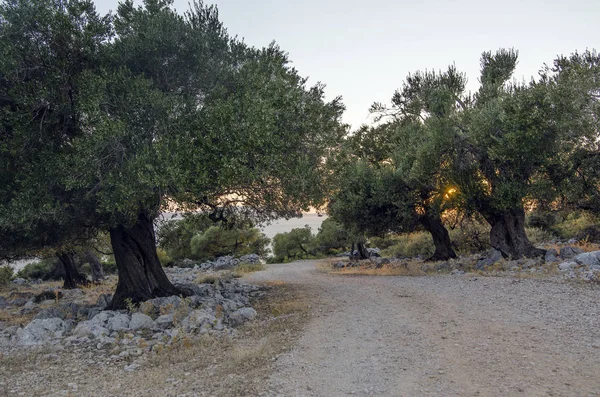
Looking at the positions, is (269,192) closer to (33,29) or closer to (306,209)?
(306,209)

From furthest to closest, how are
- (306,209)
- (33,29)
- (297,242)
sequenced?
(297,242) → (306,209) → (33,29)

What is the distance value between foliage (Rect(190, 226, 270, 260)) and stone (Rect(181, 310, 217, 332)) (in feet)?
104

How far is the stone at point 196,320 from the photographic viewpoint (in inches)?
410

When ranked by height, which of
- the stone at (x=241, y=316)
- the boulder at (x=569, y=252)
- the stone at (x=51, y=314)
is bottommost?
the stone at (x=241, y=316)

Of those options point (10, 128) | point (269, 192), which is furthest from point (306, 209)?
point (10, 128)

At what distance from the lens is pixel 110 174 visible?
9.96 meters

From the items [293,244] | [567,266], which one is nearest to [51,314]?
[567,266]

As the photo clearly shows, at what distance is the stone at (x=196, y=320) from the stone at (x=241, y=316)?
0.46m

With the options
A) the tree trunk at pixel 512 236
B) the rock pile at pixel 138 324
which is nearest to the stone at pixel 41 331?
the rock pile at pixel 138 324

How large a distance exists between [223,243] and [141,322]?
3364cm

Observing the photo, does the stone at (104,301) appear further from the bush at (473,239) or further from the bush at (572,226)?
the bush at (572,226)

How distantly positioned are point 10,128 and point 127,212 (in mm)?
3946

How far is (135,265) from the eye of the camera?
45.5ft

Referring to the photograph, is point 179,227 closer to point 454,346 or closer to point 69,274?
point 69,274
